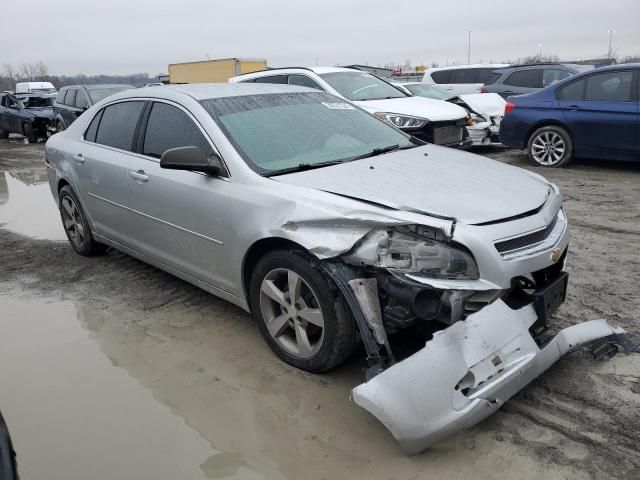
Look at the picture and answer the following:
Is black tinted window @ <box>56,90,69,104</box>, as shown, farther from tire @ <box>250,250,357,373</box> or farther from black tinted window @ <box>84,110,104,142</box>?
tire @ <box>250,250,357,373</box>

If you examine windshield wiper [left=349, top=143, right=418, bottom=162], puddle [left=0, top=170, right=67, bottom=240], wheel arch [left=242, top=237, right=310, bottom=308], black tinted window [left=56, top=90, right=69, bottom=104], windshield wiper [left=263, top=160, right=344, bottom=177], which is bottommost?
puddle [left=0, top=170, right=67, bottom=240]

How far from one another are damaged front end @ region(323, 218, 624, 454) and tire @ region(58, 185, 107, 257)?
10.7ft

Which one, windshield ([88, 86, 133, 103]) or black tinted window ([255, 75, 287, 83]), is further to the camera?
windshield ([88, 86, 133, 103])

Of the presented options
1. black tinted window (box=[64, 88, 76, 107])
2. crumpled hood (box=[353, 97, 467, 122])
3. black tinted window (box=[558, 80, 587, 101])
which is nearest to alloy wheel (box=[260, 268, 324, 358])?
crumpled hood (box=[353, 97, 467, 122])

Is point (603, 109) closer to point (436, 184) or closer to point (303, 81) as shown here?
point (303, 81)

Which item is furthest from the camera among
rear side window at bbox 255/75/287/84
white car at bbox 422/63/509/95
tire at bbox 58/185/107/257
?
white car at bbox 422/63/509/95

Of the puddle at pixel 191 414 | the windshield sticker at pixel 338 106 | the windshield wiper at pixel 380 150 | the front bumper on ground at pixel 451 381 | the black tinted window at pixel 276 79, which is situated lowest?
the puddle at pixel 191 414

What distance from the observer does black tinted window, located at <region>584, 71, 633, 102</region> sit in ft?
24.6

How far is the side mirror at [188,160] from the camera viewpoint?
3223mm

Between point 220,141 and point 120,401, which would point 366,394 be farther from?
point 220,141

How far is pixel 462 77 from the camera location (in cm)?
1475

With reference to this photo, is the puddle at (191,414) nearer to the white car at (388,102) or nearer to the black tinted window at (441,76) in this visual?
the white car at (388,102)

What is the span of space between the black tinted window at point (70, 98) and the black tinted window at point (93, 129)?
34.0ft

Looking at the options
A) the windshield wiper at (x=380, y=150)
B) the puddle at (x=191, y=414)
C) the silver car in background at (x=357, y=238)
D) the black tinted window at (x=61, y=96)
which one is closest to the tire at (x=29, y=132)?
the black tinted window at (x=61, y=96)
